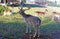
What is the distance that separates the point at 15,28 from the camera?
639 centimetres

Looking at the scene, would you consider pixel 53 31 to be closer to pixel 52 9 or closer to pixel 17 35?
pixel 17 35

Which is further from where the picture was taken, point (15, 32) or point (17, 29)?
point (17, 29)

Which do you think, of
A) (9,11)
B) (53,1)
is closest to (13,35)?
(9,11)

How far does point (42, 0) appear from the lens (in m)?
9.42

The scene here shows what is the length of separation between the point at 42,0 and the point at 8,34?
4.21m

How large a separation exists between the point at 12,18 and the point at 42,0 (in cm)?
210

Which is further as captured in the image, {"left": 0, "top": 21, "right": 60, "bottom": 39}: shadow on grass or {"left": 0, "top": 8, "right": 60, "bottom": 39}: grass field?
{"left": 0, "top": 8, "right": 60, "bottom": 39}: grass field

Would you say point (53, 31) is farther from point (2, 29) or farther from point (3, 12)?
point (3, 12)

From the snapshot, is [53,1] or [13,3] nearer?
[13,3]

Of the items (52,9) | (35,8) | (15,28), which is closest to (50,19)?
(52,9)

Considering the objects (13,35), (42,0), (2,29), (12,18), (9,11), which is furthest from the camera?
(42,0)

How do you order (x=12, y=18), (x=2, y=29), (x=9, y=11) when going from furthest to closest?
(x=9, y=11) → (x=12, y=18) → (x=2, y=29)

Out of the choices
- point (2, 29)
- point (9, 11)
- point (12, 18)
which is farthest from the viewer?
point (9, 11)

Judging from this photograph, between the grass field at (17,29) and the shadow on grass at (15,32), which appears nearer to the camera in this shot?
the shadow on grass at (15,32)
